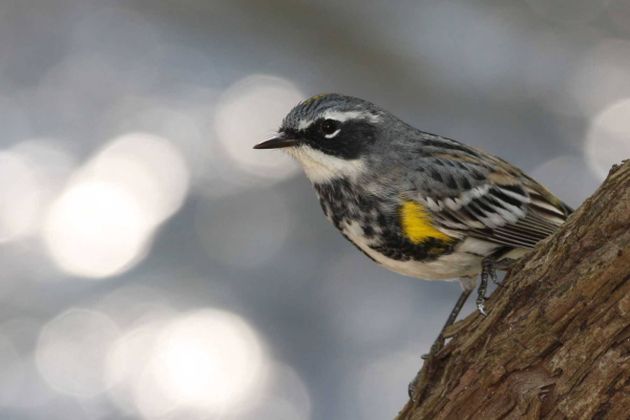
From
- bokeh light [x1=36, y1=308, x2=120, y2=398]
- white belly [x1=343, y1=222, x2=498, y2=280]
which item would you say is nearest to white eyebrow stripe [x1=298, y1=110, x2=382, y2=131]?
white belly [x1=343, y1=222, x2=498, y2=280]

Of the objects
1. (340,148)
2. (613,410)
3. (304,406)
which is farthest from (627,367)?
(304,406)

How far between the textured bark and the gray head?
0.61m

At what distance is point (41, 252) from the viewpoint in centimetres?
468

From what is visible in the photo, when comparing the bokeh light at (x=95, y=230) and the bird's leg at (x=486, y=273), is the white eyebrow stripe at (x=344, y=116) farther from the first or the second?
the bokeh light at (x=95, y=230)

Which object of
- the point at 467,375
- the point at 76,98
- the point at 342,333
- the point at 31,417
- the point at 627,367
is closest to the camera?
the point at 627,367

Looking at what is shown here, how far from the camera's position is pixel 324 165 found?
8.19 ft

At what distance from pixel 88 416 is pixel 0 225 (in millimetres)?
1010

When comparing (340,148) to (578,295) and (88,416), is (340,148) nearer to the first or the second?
(578,295)

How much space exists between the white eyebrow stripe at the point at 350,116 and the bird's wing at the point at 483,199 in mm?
146

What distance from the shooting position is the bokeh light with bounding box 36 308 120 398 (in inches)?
170

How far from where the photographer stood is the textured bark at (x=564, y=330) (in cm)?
183

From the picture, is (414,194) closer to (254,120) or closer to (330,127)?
(330,127)

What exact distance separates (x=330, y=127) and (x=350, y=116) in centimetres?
6

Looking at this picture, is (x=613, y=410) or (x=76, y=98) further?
(x=76, y=98)
